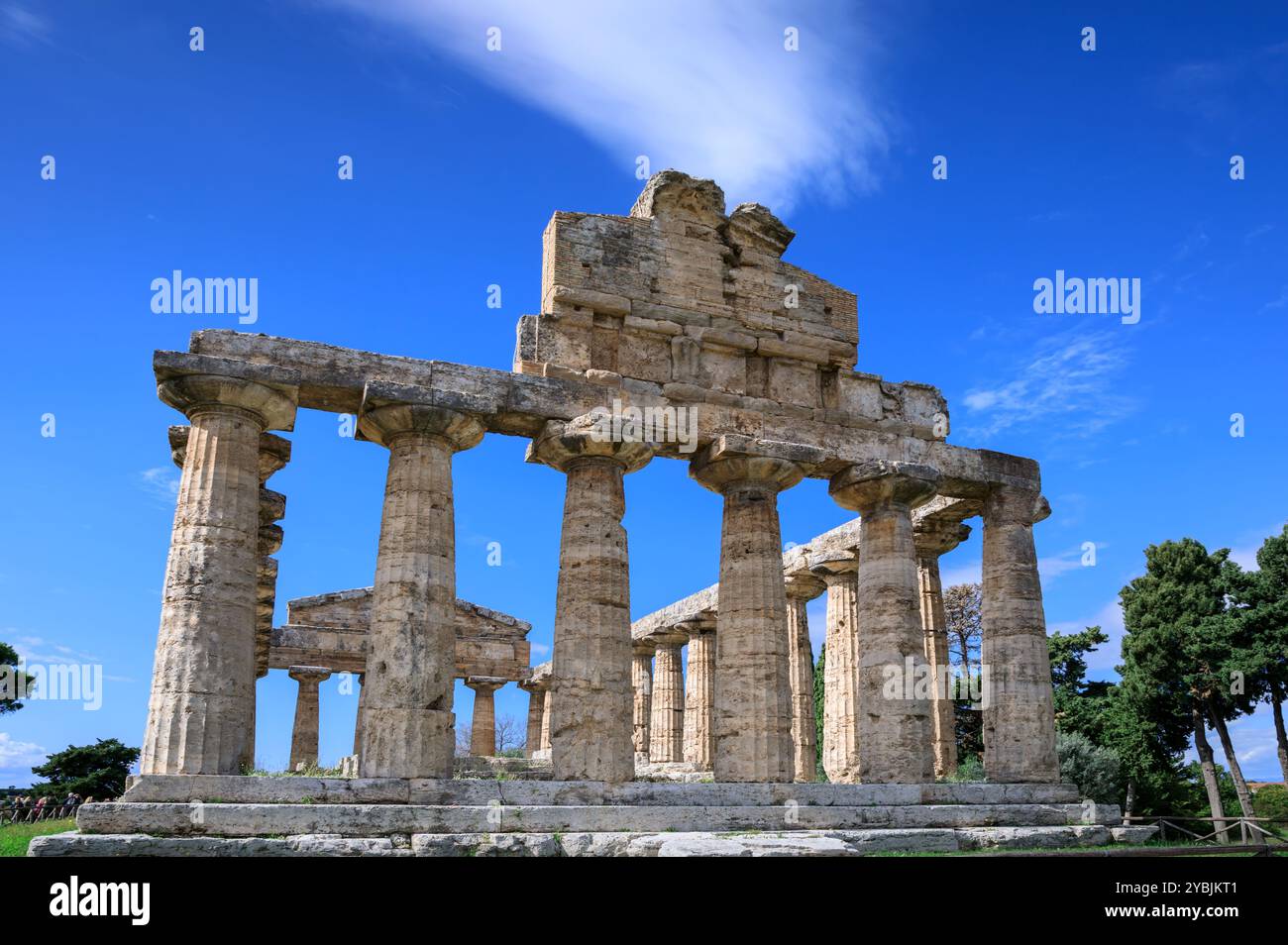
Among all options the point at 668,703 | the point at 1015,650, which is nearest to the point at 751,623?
the point at 1015,650

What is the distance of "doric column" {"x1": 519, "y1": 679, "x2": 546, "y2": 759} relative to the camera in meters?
43.8

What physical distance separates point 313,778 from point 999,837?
1217cm

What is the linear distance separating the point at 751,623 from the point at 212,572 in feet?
32.0

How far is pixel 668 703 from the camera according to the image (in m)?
36.0

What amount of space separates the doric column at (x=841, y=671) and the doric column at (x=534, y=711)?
1824 centimetres

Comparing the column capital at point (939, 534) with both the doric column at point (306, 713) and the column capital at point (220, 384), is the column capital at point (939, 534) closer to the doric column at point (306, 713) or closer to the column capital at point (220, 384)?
the column capital at point (220, 384)

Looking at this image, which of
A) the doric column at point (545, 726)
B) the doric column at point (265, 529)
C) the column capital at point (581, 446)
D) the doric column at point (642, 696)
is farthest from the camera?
the doric column at point (545, 726)

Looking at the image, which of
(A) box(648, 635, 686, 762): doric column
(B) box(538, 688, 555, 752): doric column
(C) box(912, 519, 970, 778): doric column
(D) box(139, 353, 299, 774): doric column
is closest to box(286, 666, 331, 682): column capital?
(B) box(538, 688, 555, 752): doric column

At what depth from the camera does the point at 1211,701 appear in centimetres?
3812

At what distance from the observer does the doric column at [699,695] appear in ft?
109

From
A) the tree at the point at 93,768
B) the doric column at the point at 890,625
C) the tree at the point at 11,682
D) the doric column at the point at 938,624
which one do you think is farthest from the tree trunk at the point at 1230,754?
the tree at the point at 11,682

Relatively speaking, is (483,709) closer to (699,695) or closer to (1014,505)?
(699,695)
